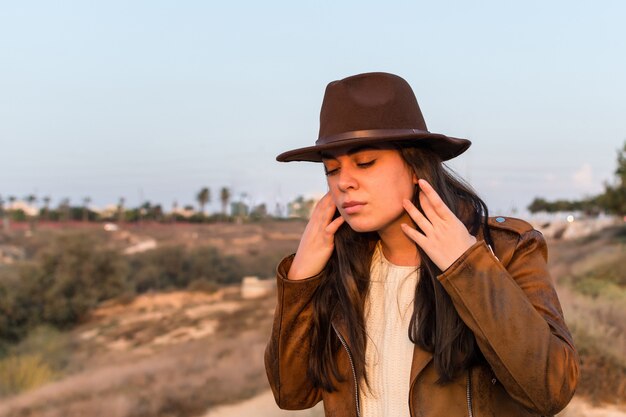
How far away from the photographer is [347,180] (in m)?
2.14

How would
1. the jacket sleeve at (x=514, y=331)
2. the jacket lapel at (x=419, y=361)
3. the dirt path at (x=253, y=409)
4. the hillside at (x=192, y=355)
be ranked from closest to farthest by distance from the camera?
the jacket sleeve at (x=514, y=331) → the jacket lapel at (x=419, y=361) → the hillside at (x=192, y=355) → the dirt path at (x=253, y=409)

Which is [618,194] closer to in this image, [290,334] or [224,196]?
[290,334]

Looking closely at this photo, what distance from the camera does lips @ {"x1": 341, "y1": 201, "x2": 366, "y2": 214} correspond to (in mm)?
2150

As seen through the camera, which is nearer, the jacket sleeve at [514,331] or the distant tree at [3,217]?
the jacket sleeve at [514,331]

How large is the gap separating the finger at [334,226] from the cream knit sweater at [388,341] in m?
0.22

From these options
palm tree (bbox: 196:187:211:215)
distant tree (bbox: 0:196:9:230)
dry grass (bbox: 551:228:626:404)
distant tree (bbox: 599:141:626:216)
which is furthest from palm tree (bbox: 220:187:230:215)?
dry grass (bbox: 551:228:626:404)

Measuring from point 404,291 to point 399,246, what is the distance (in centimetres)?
15

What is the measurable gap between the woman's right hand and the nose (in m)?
0.24

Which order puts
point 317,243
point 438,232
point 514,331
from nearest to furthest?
1. point 514,331
2. point 438,232
3. point 317,243

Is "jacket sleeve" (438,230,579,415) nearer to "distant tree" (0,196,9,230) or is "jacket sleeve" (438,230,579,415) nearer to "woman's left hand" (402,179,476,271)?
"woman's left hand" (402,179,476,271)

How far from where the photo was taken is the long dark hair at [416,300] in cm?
203

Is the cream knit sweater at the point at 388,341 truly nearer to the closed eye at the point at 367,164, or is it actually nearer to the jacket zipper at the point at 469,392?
the jacket zipper at the point at 469,392

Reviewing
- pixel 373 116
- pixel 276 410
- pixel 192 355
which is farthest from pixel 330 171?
pixel 192 355

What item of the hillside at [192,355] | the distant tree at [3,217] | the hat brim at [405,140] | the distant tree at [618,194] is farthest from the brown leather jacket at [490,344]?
the distant tree at [3,217]
